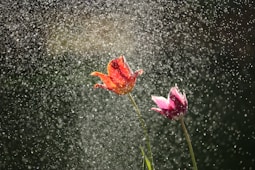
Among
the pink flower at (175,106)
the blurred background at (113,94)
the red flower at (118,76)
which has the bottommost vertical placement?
the pink flower at (175,106)

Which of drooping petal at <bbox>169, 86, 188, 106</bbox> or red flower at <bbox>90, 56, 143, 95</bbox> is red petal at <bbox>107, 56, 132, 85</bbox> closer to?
red flower at <bbox>90, 56, 143, 95</bbox>

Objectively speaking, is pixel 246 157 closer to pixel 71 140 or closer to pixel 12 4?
pixel 71 140

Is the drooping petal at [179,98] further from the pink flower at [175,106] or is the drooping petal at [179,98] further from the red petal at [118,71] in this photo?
the red petal at [118,71]

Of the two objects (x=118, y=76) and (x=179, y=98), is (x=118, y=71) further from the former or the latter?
(x=179, y=98)

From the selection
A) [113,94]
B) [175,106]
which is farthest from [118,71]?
[113,94]

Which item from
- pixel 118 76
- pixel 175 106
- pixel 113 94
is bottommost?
pixel 175 106

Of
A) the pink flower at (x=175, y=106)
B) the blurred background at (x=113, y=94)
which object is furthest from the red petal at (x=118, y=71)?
the blurred background at (x=113, y=94)

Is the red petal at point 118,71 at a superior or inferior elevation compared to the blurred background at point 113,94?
inferior

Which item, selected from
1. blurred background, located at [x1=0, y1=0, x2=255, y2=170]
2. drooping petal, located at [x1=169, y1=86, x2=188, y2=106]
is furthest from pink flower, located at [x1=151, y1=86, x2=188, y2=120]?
blurred background, located at [x1=0, y1=0, x2=255, y2=170]
